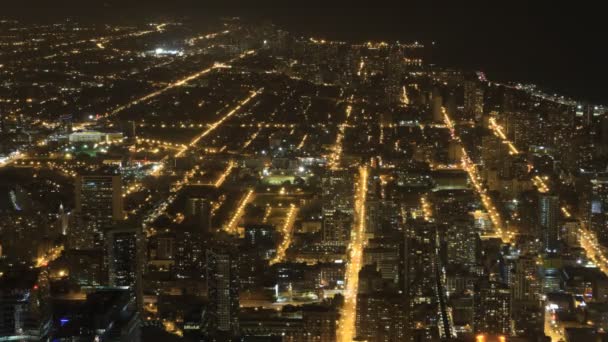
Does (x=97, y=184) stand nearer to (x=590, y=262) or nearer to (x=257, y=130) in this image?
(x=590, y=262)

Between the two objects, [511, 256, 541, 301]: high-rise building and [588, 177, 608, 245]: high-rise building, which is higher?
[588, 177, 608, 245]: high-rise building

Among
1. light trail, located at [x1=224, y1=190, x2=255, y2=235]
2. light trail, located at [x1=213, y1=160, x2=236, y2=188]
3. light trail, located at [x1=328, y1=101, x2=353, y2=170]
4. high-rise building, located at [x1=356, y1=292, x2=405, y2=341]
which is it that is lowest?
high-rise building, located at [x1=356, y1=292, x2=405, y2=341]

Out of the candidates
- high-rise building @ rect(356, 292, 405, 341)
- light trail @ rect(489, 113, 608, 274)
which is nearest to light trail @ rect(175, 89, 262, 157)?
light trail @ rect(489, 113, 608, 274)

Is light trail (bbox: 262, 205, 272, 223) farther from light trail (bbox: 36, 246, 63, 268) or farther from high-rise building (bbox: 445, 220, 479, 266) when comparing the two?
light trail (bbox: 36, 246, 63, 268)

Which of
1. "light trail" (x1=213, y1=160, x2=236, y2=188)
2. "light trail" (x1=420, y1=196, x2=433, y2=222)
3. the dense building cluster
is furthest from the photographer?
"light trail" (x1=213, y1=160, x2=236, y2=188)

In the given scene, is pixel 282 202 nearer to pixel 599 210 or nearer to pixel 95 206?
pixel 95 206

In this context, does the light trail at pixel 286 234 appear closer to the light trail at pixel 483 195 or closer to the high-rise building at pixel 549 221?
the light trail at pixel 483 195

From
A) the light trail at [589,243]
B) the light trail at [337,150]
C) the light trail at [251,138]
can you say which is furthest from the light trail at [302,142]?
the light trail at [589,243]
